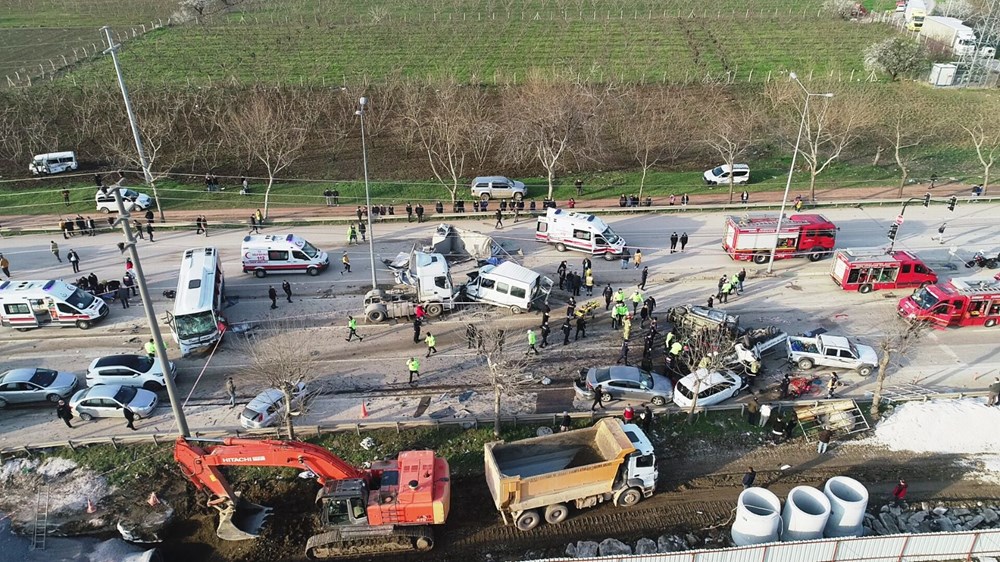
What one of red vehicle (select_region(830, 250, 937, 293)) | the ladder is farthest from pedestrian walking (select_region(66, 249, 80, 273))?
red vehicle (select_region(830, 250, 937, 293))

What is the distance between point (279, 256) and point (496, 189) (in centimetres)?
1644

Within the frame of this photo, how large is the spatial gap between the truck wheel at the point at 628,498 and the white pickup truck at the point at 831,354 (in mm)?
10513

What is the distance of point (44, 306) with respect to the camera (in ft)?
99.6

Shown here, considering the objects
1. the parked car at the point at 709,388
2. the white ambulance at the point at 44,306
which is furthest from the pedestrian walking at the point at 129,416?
the parked car at the point at 709,388

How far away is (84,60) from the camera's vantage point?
Answer: 219 feet

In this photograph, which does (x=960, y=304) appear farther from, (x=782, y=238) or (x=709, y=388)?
(x=709, y=388)

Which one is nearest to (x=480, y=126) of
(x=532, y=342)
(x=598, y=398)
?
(x=532, y=342)

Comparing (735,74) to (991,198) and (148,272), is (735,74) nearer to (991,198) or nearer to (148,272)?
(991,198)

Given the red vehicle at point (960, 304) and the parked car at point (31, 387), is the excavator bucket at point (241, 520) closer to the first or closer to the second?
the parked car at point (31, 387)

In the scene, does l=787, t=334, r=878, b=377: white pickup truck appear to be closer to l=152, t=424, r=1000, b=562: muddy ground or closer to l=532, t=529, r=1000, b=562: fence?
l=152, t=424, r=1000, b=562: muddy ground

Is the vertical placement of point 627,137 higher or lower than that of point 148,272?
higher

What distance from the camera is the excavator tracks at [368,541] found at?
765 inches

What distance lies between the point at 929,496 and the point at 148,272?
116ft

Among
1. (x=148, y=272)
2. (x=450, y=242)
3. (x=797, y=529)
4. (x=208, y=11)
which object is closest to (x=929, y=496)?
(x=797, y=529)
